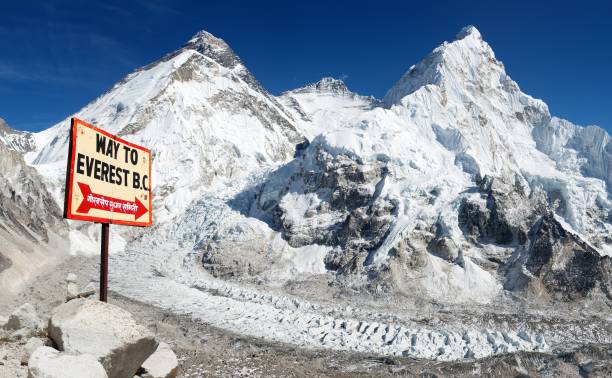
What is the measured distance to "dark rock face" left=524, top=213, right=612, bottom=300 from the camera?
3950 centimetres

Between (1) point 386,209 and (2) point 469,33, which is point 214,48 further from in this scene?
(1) point 386,209

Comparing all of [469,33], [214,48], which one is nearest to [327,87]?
[214,48]

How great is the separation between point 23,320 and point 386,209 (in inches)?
1568

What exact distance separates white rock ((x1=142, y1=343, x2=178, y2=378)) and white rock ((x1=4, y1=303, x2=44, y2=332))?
3300mm

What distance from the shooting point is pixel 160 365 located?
412 inches

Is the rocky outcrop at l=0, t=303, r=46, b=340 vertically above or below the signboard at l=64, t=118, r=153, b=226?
below

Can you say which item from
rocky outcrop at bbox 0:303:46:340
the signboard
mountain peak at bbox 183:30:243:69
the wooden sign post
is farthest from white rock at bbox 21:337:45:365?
mountain peak at bbox 183:30:243:69

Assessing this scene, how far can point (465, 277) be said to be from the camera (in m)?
40.9

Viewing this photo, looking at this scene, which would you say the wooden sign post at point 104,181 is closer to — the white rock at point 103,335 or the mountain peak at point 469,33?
the white rock at point 103,335

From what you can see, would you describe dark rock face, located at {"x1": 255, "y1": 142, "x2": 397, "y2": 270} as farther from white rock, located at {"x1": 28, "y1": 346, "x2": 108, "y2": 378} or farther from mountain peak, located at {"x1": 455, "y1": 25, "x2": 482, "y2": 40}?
mountain peak, located at {"x1": 455, "y1": 25, "x2": 482, "y2": 40}

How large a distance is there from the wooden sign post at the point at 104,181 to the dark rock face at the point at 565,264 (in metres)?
38.8

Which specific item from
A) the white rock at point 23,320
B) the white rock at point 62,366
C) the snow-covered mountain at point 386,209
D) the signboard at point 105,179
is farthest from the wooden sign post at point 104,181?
the snow-covered mountain at point 386,209

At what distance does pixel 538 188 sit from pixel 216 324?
6090 cm

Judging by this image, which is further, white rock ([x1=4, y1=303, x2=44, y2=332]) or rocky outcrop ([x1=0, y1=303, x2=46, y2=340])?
white rock ([x1=4, y1=303, x2=44, y2=332])
